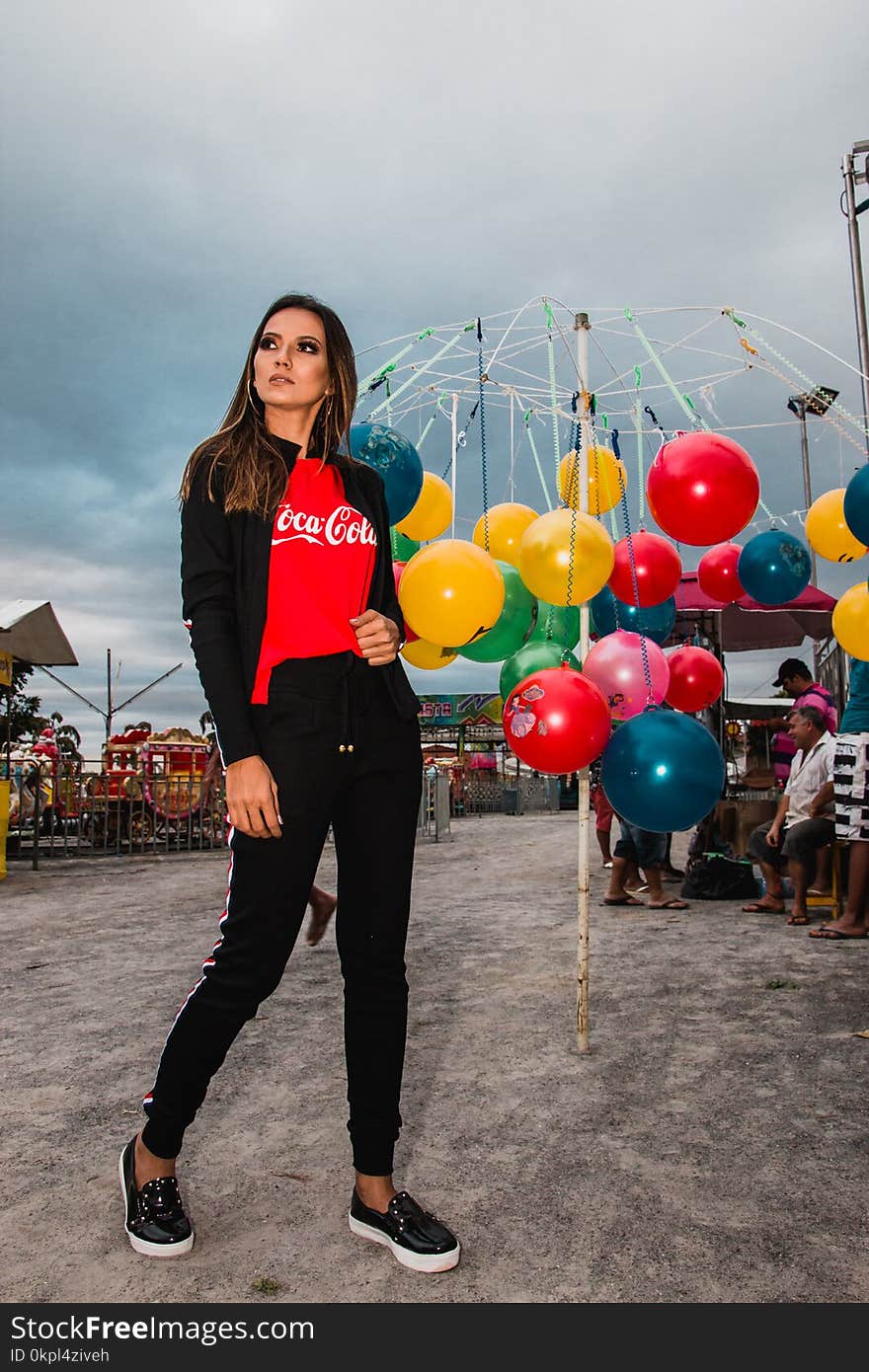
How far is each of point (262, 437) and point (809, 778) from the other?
523cm

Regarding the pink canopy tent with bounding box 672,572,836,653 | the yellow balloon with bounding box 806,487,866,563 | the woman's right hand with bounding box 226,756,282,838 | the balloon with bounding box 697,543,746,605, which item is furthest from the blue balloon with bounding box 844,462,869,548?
the pink canopy tent with bounding box 672,572,836,653

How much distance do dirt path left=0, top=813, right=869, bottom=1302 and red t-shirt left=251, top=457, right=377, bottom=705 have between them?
49.4 inches

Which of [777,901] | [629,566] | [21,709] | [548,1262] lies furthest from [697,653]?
[21,709]

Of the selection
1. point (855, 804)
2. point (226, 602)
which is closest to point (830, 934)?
point (855, 804)

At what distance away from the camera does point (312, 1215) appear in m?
2.09

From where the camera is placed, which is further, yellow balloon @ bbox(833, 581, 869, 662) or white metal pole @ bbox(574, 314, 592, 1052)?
yellow balloon @ bbox(833, 581, 869, 662)

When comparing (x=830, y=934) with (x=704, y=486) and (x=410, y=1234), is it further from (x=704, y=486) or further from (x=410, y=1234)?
(x=410, y=1234)

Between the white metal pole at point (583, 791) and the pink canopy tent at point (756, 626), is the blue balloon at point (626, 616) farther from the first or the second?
the pink canopy tent at point (756, 626)

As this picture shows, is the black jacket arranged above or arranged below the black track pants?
above

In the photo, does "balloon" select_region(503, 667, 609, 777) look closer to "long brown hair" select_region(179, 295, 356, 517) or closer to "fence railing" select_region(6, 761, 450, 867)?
"long brown hair" select_region(179, 295, 356, 517)

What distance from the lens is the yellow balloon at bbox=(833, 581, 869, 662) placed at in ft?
12.6

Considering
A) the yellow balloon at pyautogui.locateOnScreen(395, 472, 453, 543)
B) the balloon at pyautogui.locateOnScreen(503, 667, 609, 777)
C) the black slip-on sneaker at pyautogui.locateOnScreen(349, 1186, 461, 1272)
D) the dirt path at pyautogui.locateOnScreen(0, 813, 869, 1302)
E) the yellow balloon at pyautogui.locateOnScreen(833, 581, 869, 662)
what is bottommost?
the dirt path at pyautogui.locateOnScreen(0, 813, 869, 1302)

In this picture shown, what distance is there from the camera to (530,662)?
12.4 feet

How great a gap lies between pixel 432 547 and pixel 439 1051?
187cm
